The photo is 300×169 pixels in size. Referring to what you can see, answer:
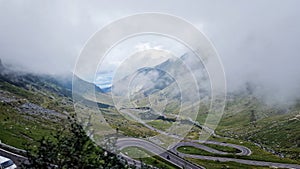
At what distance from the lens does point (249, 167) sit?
126 meters

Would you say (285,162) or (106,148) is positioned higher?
(285,162)

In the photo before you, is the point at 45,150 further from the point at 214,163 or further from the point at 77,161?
the point at 214,163

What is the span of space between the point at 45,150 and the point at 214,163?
111588 millimetres

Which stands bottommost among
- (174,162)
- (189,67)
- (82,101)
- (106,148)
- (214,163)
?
(106,148)

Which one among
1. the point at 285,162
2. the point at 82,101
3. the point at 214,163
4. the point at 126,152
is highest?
the point at 285,162

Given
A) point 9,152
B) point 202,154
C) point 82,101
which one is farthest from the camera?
point 202,154

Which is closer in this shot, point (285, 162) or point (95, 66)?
point (95, 66)

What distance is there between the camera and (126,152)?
7325 cm

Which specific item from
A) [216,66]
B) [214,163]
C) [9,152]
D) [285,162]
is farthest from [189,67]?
[285,162]

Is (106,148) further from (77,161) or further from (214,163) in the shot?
(214,163)

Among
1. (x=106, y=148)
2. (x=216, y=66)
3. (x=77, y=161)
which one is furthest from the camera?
(x=216, y=66)

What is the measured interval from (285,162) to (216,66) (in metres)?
142

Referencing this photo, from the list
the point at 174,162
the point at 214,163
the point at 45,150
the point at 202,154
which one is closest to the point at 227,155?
the point at 202,154

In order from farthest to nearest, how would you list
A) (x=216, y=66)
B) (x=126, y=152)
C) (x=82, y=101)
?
(x=126, y=152) < (x=82, y=101) < (x=216, y=66)
